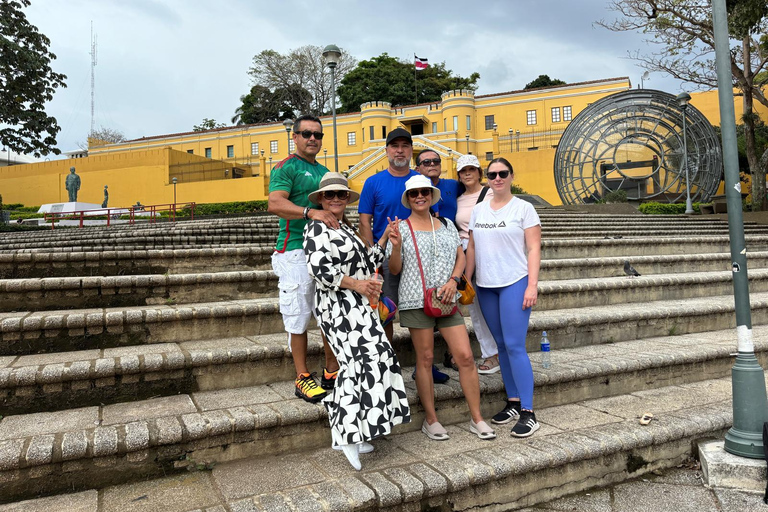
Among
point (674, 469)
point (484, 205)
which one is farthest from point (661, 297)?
point (484, 205)

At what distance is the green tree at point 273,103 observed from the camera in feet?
157

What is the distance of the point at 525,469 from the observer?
2.81 m

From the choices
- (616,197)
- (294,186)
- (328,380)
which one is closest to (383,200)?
(294,186)

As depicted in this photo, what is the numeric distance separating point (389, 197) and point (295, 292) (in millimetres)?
894

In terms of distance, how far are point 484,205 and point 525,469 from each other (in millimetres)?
1741

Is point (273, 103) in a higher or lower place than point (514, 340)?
higher

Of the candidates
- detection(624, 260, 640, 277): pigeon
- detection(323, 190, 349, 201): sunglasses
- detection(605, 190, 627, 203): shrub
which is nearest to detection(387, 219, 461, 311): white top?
detection(323, 190, 349, 201): sunglasses

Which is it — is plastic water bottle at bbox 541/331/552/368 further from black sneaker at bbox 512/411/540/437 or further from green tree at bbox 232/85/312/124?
green tree at bbox 232/85/312/124

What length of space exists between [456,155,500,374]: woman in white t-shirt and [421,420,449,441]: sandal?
0.87 meters

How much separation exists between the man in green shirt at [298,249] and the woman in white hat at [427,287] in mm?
579

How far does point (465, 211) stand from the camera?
13.1 ft

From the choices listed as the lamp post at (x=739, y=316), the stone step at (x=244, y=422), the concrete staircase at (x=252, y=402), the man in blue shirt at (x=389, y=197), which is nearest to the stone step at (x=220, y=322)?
the concrete staircase at (x=252, y=402)

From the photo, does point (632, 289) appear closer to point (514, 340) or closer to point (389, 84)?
point (514, 340)

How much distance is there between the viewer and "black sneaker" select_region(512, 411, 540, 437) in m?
3.18
